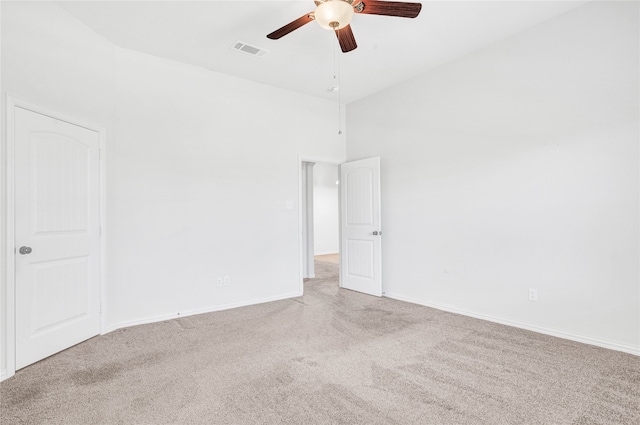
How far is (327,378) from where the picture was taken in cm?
229

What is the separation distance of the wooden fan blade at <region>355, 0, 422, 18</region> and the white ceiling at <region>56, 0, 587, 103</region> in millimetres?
727

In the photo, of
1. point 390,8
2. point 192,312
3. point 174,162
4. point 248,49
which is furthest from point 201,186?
point 390,8

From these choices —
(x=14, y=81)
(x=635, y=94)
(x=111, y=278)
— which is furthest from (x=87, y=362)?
(x=635, y=94)

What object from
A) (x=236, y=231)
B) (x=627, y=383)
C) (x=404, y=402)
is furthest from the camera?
(x=236, y=231)

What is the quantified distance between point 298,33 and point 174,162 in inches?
79.3

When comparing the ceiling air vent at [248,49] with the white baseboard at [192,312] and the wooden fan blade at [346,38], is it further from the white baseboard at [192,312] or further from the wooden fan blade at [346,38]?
the white baseboard at [192,312]

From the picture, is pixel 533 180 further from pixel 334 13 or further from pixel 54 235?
pixel 54 235

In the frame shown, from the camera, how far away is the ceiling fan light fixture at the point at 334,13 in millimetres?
2170

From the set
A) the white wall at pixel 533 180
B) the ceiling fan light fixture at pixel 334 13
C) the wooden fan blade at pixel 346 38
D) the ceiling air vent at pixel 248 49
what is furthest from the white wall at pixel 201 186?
the ceiling fan light fixture at pixel 334 13

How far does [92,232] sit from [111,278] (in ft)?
1.75

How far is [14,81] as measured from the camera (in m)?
2.46

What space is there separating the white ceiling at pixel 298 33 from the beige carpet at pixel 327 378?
3.05 metres

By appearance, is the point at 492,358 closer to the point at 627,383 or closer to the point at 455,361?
the point at 455,361

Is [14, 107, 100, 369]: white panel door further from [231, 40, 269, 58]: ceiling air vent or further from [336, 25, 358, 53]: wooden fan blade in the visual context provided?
[336, 25, 358, 53]: wooden fan blade
